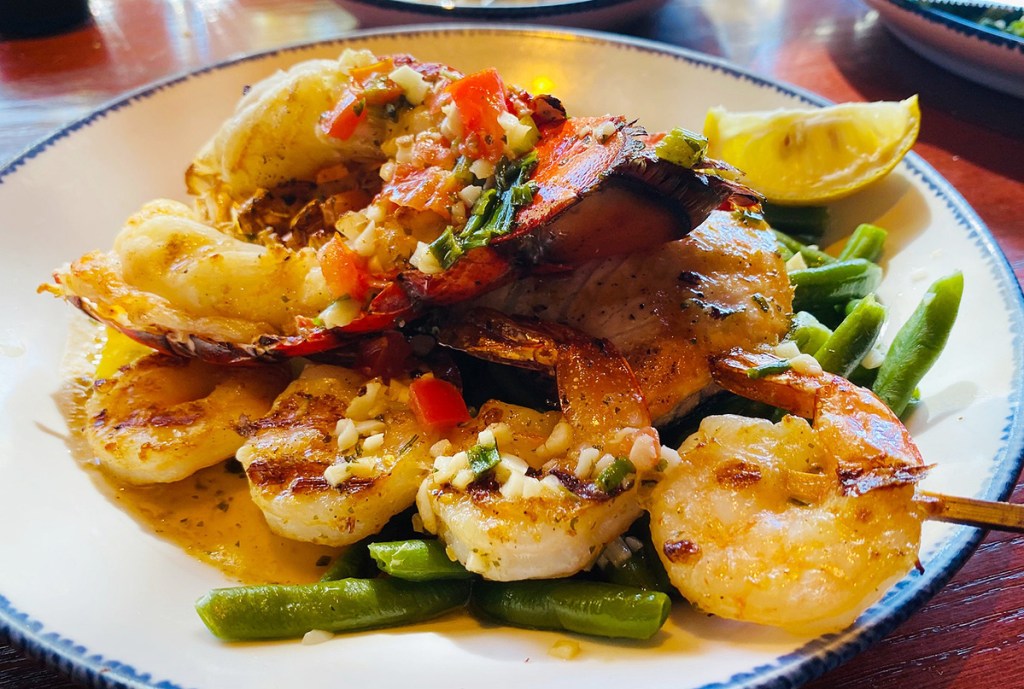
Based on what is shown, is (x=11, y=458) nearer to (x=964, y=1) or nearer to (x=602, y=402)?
(x=602, y=402)

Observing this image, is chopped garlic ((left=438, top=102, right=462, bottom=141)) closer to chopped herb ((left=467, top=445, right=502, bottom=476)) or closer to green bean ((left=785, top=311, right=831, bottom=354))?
chopped herb ((left=467, top=445, right=502, bottom=476))

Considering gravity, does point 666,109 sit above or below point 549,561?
above

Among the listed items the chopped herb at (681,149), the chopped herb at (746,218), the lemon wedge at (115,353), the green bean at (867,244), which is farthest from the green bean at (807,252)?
the lemon wedge at (115,353)

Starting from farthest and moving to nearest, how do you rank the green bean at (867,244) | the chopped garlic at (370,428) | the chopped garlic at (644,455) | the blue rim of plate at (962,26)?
Result: the blue rim of plate at (962,26) < the green bean at (867,244) < the chopped garlic at (370,428) < the chopped garlic at (644,455)

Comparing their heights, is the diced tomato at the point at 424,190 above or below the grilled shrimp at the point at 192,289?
above

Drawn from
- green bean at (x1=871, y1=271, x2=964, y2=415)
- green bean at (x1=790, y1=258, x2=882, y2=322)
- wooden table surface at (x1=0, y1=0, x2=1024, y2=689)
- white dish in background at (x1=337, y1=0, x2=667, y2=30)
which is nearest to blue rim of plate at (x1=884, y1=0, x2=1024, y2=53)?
wooden table surface at (x1=0, y1=0, x2=1024, y2=689)

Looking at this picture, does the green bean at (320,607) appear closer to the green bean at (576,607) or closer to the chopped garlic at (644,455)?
the green bean at (576,607)

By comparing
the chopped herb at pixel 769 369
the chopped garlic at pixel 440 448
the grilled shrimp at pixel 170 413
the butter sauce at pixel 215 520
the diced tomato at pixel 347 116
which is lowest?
the butter sauce at pixel 215 520

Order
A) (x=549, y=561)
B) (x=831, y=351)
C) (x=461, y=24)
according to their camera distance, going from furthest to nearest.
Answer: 1. (x=461, y=24)
2. (x=831, y=351)
3. (x=549, y=561)

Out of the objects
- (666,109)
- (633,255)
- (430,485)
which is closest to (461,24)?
(666,109)
